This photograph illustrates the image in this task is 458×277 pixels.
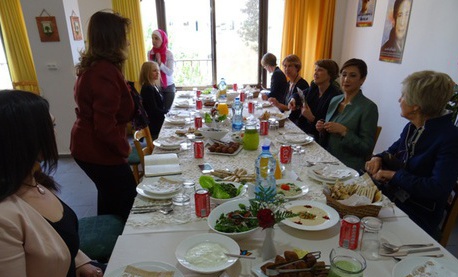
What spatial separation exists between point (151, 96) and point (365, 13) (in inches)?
125

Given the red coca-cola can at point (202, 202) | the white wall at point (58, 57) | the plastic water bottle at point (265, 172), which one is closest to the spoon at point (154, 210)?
the red coca-cola can at point (202, 202)

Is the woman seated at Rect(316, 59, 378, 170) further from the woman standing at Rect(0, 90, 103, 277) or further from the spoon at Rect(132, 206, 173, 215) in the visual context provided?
the woman standing at Rect(0, 90, 103, 277)

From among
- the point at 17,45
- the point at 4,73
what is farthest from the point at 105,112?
the point at 4,73

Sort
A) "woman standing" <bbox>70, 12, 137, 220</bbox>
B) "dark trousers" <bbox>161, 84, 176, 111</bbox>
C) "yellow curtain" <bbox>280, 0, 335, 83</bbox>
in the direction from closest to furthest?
"woman standing" <bbox>70, 12, 137, 220</bbox>, "dark trousers" <bbox>161, 84, 176, 111</bbox>, "yellow curtain" <bbox>280, 0, 335, 83</bbox>

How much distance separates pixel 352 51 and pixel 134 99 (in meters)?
3.78

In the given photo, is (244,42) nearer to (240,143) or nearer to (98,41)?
(240,143)

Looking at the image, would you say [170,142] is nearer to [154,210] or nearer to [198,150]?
[198,150]

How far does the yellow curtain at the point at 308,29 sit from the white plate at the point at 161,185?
3.95 metres

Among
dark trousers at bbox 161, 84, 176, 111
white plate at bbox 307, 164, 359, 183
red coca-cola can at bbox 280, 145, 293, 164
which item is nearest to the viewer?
white plate at bbox 307, 164, 359, 183

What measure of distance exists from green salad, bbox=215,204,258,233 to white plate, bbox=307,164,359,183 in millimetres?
554

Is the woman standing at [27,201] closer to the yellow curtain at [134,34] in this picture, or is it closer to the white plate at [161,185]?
the white plate at [161,185]

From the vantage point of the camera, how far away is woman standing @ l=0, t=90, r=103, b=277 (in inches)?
32.8

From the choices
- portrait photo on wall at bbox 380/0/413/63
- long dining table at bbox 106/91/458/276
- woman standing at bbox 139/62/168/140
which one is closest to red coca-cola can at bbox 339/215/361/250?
long dining table at bbox 106/91/458/276

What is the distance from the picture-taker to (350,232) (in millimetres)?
1055
